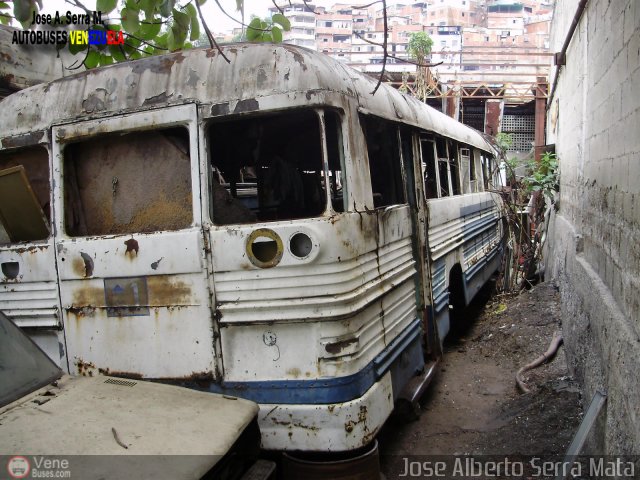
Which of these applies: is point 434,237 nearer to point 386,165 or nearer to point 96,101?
point 386,165

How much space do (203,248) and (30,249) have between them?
1163 mm

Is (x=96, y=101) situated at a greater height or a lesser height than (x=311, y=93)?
greater

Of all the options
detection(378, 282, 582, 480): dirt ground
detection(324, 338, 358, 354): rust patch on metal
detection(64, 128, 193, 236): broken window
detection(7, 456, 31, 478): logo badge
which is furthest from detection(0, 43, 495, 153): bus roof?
detection(378, 282, 582, 480): dirt ground

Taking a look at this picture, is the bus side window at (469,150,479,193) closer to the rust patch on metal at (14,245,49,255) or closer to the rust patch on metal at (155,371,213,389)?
the rust patch on metal at (155,371,213,389)

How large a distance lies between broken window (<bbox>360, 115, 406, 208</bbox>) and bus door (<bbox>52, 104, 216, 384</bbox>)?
153 cm

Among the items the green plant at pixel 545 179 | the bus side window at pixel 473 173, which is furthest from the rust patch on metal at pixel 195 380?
the green plant at pixel 545 179

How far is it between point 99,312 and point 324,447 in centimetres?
148

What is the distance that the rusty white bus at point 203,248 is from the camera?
288cm

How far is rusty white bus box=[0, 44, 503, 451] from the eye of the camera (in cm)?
288

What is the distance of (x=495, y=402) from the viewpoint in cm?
482

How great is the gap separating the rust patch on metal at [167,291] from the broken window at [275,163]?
2.73ft

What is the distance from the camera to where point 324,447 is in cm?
289

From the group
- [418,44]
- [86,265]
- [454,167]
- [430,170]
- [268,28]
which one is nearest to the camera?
[86,265]

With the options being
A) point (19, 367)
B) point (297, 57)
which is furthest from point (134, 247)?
point (297, 57)
